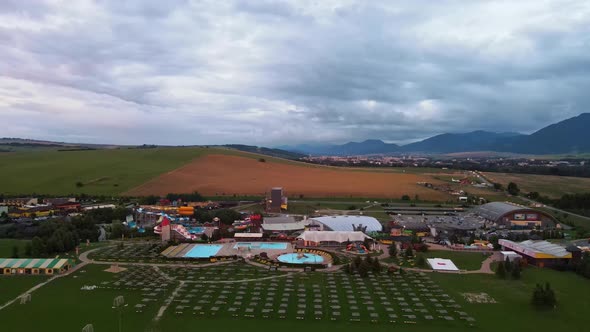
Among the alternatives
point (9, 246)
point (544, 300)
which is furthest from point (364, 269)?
point (9, 246)

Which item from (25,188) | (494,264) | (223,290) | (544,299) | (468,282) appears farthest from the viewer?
(25,188)

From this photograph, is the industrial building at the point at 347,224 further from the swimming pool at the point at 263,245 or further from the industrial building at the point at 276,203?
the industrial building at the point at 276,203

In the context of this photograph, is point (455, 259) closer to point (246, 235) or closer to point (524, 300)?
point (524, 300)

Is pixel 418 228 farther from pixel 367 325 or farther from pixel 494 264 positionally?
pixel 367 325

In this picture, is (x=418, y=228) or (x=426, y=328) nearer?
(x=426, y=328)

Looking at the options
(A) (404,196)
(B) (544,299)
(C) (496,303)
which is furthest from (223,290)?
(A) (404,196)

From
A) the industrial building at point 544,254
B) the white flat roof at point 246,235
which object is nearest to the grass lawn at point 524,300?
the industrial building at point 544,254

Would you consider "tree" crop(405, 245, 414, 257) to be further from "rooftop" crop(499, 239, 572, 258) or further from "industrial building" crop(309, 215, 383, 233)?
"industrial building" crop(309, 215, 383, 233)
